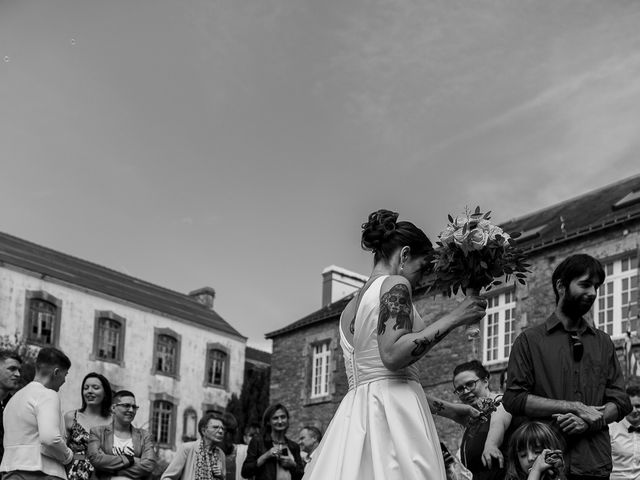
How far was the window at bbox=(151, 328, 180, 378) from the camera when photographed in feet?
121

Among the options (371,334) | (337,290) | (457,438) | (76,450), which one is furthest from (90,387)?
(337,290)

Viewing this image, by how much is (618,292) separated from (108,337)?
21441mm

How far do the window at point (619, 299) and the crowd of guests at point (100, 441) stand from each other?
38.2 feet

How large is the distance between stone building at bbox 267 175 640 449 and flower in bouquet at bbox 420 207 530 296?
10.5m

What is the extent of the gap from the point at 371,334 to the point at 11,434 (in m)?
3.41

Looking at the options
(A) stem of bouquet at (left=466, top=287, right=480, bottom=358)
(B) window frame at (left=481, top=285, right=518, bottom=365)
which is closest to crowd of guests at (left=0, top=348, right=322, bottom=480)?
(A) stem of bouquet at (left=466, top=287, right=480, bottom=358)

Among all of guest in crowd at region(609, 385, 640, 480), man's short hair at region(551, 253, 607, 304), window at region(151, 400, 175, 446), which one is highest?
window at region(151, 400, 175, 446)

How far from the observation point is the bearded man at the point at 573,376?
15.7ft

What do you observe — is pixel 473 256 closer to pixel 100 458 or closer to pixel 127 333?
pixel 100 458

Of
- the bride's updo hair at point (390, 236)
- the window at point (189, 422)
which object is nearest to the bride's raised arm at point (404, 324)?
the bride's updo hair at point (390, 236)

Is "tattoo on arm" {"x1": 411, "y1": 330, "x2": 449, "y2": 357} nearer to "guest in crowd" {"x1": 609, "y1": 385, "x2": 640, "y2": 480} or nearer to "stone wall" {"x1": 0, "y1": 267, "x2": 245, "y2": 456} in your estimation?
"guest in crowd" {"x1": 609, "y1": 385, "x2": 640, "y2": 480}

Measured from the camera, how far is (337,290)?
1304 inches

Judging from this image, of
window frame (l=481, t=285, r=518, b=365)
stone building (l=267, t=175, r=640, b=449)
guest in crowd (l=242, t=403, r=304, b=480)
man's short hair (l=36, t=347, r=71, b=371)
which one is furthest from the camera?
window frame (l=481, t=285, r=518, b=365)

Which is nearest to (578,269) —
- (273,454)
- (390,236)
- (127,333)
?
(390,236)
